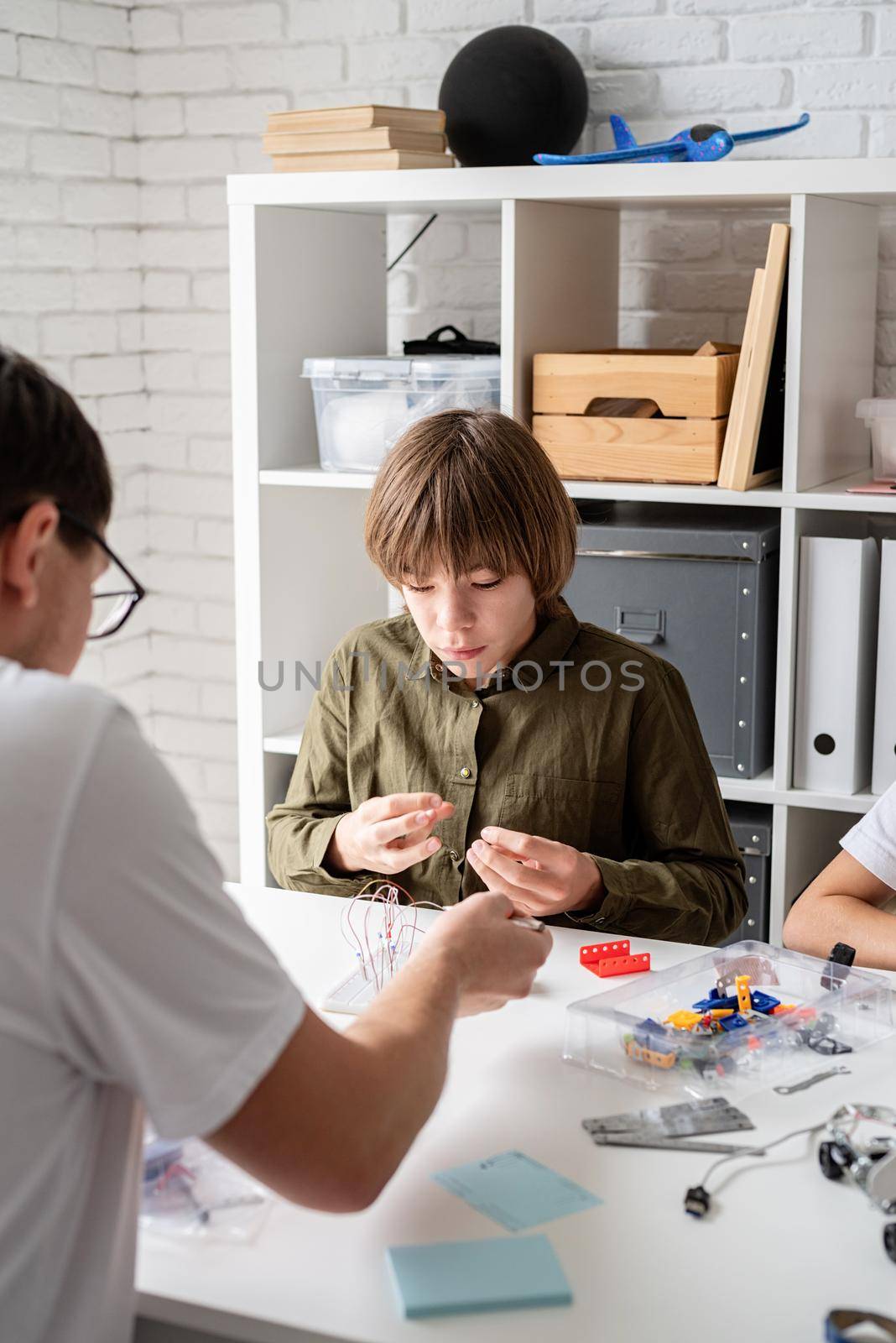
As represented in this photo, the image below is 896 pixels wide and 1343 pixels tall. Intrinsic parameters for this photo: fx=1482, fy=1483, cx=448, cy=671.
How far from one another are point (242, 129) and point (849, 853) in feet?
6.42

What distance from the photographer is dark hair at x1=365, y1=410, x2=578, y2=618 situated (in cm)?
164

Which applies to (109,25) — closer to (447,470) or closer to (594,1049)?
(447,470)

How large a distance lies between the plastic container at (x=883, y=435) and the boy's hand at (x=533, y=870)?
96 centimetres

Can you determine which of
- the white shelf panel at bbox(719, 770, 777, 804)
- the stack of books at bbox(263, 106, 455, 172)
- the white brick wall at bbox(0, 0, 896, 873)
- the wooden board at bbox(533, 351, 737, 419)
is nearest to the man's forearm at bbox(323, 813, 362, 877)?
the white shelf panel at bbox(719, 770, 777, 804)

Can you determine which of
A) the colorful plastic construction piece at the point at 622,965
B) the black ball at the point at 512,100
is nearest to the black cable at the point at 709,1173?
the colorful plastic construction piece at the point at 622,965

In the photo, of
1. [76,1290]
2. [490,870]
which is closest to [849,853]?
[490,870]

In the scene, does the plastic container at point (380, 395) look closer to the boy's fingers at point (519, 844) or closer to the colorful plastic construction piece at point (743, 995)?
the boy's fingers at point (519, 844)

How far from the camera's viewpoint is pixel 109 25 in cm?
292

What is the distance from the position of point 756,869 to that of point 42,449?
5.47ft

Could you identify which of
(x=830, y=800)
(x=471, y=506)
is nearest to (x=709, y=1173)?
(x=471, y=506)

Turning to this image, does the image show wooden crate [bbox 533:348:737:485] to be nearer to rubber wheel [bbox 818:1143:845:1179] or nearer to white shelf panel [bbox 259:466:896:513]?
white shelf panel [bbox 259:466:896:513]

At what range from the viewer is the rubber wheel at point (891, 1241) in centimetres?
95

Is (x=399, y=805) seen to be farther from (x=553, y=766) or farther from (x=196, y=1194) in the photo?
(x=196, y=1194)

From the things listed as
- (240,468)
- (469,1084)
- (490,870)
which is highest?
(240,468)
